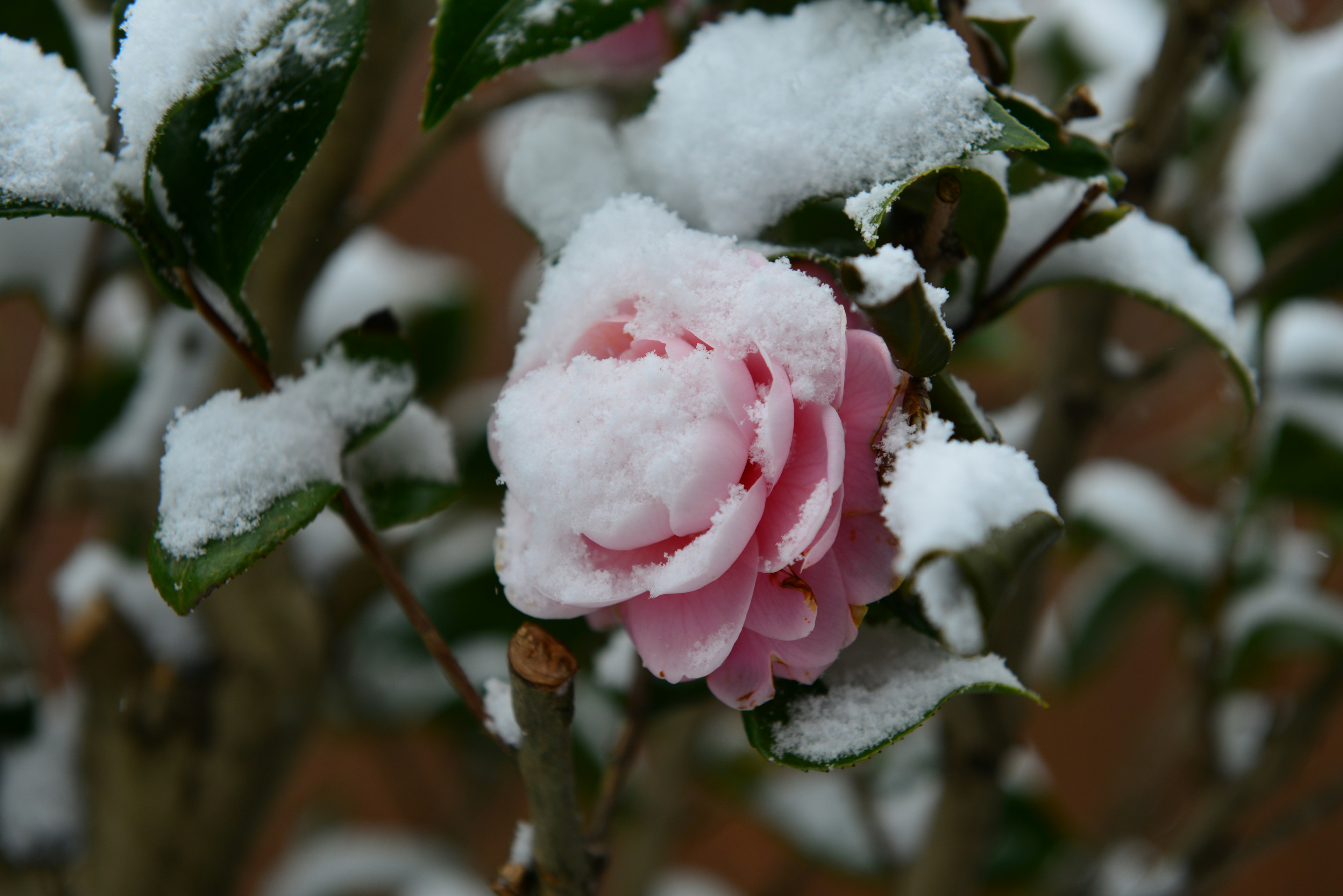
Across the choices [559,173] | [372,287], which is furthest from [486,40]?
[372,287]

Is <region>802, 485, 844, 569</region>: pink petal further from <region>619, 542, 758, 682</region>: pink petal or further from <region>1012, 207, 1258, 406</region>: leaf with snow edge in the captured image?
<region>1012, 207, 1258, 406</region>: leaf with snow edge

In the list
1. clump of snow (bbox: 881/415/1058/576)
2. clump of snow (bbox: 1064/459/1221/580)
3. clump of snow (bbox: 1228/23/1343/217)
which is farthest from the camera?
clump of snow (bbox: 1064/459/1221/580)

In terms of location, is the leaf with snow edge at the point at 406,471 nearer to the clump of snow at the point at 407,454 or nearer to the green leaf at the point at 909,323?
the clump of snow at the point at 407,454

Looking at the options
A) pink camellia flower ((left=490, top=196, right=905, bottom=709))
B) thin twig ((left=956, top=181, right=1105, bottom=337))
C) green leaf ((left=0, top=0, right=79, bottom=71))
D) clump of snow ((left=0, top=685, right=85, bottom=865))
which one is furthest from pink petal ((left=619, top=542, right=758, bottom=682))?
clump of snow ((left=0, top=685, right=85, bottom=865))

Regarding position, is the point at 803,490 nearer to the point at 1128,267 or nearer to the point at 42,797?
the point at 1128,267

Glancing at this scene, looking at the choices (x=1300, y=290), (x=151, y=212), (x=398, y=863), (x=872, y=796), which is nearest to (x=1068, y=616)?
(x=872, y=796)

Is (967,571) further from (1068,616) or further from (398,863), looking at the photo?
(398,863)
